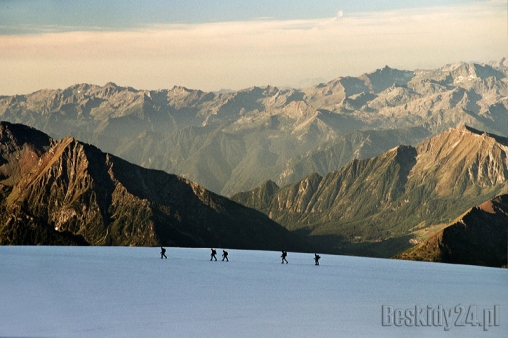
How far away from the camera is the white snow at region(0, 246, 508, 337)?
88.8 m

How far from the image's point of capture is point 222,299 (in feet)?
367

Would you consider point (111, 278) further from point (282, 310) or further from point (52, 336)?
point (52, 336)

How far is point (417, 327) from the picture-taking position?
9206cm

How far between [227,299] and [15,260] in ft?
271

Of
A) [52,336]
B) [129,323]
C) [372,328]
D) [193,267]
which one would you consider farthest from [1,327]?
[193,267]

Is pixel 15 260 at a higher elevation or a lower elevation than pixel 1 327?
higher

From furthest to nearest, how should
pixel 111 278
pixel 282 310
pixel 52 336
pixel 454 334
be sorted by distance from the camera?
pixel 111 278
pixel 282 310
pixel 454 334
pixel 52 336

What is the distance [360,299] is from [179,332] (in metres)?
38.1

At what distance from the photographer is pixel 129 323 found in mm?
90875

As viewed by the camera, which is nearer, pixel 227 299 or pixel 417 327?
pixel 417 327

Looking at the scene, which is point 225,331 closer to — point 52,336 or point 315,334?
point 315,334

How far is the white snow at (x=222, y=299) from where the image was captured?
88812mm

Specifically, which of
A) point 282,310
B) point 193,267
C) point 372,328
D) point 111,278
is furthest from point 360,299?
point 193,267

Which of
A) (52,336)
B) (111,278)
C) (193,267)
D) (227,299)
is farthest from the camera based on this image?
(193,267)
